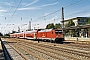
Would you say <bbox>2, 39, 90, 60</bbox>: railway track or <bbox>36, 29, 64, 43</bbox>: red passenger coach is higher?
<bbox>36, 29, 64, 43</bbox>: red passenger coach

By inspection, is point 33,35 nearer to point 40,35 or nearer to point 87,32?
point 40,35

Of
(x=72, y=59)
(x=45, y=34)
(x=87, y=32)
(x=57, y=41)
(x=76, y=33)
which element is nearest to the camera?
(x=72, y=59)

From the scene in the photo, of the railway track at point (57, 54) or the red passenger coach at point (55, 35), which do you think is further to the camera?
the red passenger coach at point (55, 35)

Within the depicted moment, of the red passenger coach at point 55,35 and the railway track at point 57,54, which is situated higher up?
the red passenger coach at point 55,35

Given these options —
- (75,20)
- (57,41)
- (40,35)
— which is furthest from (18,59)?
(75,20)

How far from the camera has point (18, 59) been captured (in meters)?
15.3

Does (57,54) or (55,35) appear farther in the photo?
(55,35)

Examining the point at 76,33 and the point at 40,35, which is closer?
the point at 40,35

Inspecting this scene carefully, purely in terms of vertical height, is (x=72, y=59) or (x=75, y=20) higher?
(x=75, y=20)

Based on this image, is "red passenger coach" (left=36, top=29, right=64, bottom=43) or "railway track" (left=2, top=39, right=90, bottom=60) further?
"red passenger coach" (left=36, top=29, right=64, bottom=43)

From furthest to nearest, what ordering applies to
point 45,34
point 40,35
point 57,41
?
point 40,35 < point 45,34 < point 57,41

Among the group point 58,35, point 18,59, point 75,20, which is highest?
point 75,20

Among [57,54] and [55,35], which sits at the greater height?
[55,35]

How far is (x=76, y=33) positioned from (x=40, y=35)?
36005mm
